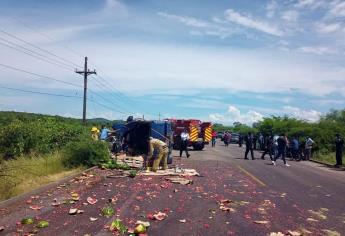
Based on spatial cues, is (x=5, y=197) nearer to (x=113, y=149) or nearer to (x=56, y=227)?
(x=56, y=227)

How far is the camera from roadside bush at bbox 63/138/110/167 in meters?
21.1

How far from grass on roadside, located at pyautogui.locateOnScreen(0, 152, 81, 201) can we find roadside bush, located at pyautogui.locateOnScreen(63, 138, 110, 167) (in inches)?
16.1

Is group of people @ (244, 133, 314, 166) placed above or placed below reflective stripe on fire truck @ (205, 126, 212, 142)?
below

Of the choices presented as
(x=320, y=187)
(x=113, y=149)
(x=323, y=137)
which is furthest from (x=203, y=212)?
(x=323, y=137)

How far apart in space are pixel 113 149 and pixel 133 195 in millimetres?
14572

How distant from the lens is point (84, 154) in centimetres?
2139

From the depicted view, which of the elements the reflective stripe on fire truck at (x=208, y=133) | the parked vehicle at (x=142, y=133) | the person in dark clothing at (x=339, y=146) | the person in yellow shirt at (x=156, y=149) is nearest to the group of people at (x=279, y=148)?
the person in dark clothing at (x=339, y=146)

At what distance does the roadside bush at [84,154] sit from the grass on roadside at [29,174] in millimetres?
410

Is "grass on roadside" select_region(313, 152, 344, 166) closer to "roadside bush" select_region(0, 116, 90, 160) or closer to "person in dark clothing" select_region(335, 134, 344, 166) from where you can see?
"person in dark clothing" select_region(335, 134, 344, 166)

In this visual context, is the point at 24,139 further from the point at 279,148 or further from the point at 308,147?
the point at 308,147

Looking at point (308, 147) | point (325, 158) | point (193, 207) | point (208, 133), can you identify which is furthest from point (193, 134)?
point (193, 207)

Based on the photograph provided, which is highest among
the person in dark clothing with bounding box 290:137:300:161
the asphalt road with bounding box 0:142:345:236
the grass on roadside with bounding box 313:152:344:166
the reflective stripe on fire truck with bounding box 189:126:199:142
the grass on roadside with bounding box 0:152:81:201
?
the reflective stripe on fire truck with bounding box 189:126:199:142

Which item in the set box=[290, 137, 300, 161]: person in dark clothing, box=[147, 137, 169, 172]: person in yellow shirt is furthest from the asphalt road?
box=[290, 137, 300, 161]: person in dark clothing

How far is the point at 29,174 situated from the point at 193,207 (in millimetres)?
8013
